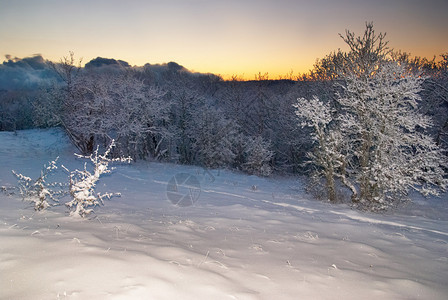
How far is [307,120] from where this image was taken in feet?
54.7

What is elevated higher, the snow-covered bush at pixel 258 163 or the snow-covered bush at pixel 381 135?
the snow-covered bush at pixel 381 135

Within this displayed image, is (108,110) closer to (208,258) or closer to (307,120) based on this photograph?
(307,120)

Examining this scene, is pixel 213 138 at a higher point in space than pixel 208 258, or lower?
higher

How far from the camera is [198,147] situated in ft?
100

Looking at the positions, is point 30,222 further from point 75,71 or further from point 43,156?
point 75,71

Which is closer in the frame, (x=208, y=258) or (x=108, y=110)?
(x=208, y=258)

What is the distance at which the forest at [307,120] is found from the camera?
472 inches

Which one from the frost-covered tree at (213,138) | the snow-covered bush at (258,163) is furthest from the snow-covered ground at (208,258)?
the frost-covered tree at (213,138)

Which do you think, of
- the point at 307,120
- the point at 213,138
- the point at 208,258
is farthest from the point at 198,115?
the point at 208,258

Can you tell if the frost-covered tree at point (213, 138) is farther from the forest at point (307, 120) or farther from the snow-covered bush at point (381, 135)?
the snow-covered bush at point (381, 135)

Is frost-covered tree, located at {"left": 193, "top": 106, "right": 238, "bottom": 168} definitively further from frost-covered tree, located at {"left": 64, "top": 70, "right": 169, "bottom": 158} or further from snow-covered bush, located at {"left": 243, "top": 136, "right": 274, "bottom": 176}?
frost-covered tree, located at {"left": 64, "top": 70, "right": 169, "bottom": 158}

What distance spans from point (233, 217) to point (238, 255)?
391cm

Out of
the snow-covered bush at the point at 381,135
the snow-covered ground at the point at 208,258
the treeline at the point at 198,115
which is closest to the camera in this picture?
the snow-covered ground at the point at 208,258

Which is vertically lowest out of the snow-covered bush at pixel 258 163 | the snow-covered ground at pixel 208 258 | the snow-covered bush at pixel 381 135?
the snow-covered bush at pixel 258 163
